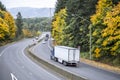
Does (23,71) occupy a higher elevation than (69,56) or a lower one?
lower

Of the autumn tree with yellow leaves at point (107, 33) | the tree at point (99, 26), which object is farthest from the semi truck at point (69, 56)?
the tree at point (99, 26)

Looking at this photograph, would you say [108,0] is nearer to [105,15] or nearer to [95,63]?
[105,15]

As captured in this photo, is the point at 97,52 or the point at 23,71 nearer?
the point at 23,71

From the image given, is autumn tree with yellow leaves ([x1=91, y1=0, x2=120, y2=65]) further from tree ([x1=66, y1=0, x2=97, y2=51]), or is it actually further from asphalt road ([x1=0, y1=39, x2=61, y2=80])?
asphalt road ([x1=0, y1=39, x2=61, y2=80])

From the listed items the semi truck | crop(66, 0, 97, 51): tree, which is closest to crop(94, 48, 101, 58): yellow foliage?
the semi truck

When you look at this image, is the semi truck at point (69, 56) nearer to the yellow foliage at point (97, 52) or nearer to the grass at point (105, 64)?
the grass at point (105, 64)

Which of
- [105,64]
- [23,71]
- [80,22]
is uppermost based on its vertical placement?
[80,22]

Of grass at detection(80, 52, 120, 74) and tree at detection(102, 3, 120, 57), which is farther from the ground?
tree at detection(102, 3, 120, 57)

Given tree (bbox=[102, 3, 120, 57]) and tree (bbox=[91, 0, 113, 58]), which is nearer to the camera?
tree (bbox=[102, 3, 120, 57])

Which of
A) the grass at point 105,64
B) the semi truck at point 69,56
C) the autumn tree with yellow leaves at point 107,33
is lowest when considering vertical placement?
the grass at point 105,64

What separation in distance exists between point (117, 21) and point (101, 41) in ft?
19.4

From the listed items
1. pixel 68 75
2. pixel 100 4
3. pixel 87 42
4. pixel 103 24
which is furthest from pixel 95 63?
pixel 68 75

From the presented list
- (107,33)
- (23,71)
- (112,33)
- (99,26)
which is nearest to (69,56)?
(107,33)

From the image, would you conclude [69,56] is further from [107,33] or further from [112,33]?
[112,33]
